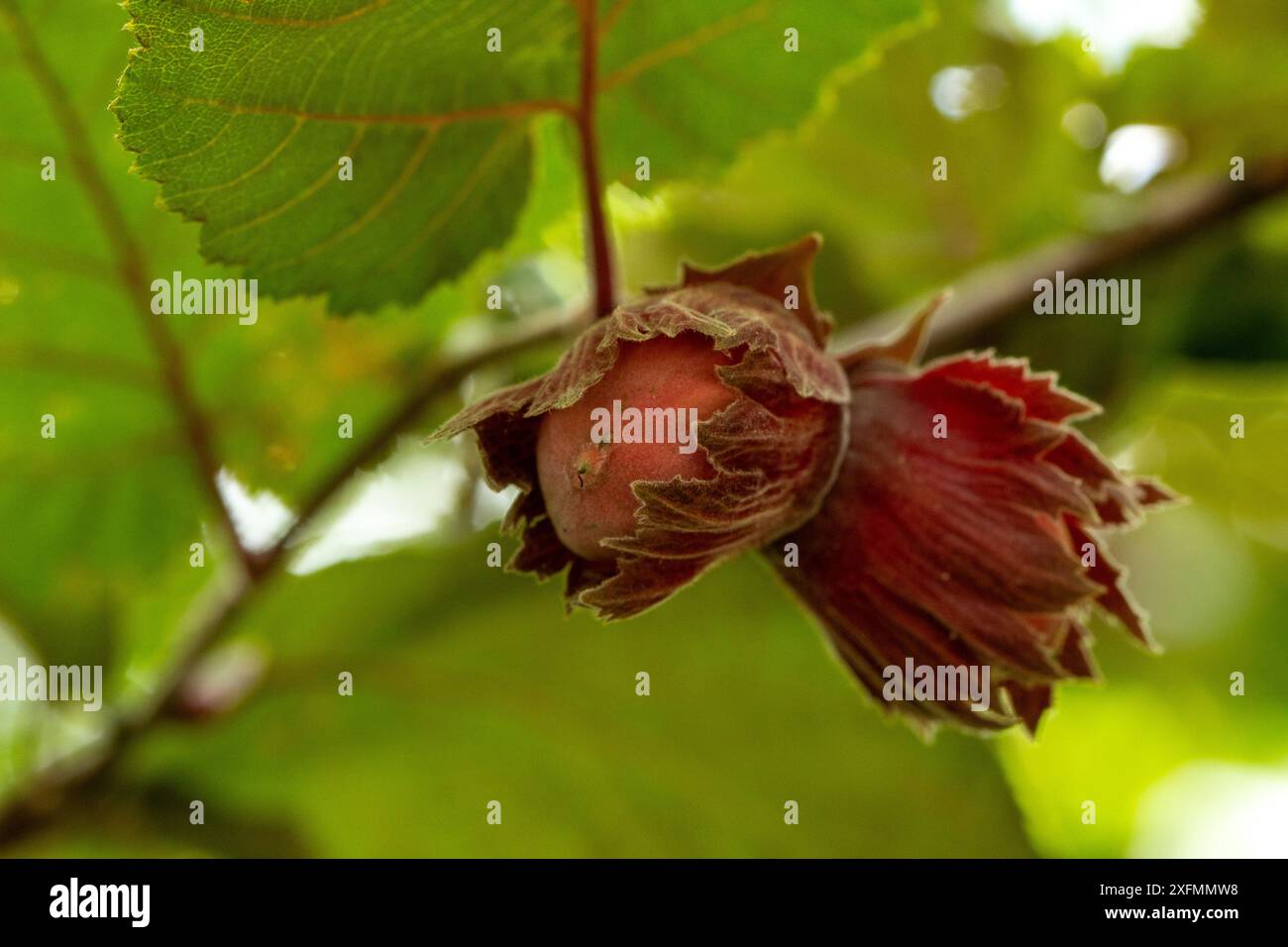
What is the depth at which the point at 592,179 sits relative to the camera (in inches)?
46.3

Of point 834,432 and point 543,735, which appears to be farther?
point 543,735

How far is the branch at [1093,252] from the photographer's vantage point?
1795mm

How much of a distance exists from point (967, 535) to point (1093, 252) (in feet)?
3.42

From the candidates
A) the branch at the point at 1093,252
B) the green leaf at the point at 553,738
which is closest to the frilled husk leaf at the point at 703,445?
the branch at the point at 1093,252

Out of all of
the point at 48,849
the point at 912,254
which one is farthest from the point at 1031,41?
the point at 48,849

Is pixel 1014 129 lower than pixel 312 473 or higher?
higher

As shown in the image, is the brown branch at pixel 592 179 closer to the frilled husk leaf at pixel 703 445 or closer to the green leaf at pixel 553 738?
the frilled husk leaf at pixel 703 445

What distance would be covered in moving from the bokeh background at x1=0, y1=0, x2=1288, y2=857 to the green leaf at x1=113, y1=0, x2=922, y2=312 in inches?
13.4

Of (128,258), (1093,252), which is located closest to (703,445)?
(128,258)

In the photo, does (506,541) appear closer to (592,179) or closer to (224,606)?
(224,606)

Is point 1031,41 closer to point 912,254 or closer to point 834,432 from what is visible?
point 912,254

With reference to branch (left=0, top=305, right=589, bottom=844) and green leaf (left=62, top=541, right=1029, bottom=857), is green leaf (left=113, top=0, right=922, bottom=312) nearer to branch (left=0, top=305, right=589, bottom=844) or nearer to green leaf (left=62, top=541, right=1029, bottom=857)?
branch (left=0, top=305, right=589, bottom=844)

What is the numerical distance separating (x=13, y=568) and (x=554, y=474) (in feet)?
5.11

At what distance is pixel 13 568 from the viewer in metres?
2.12
